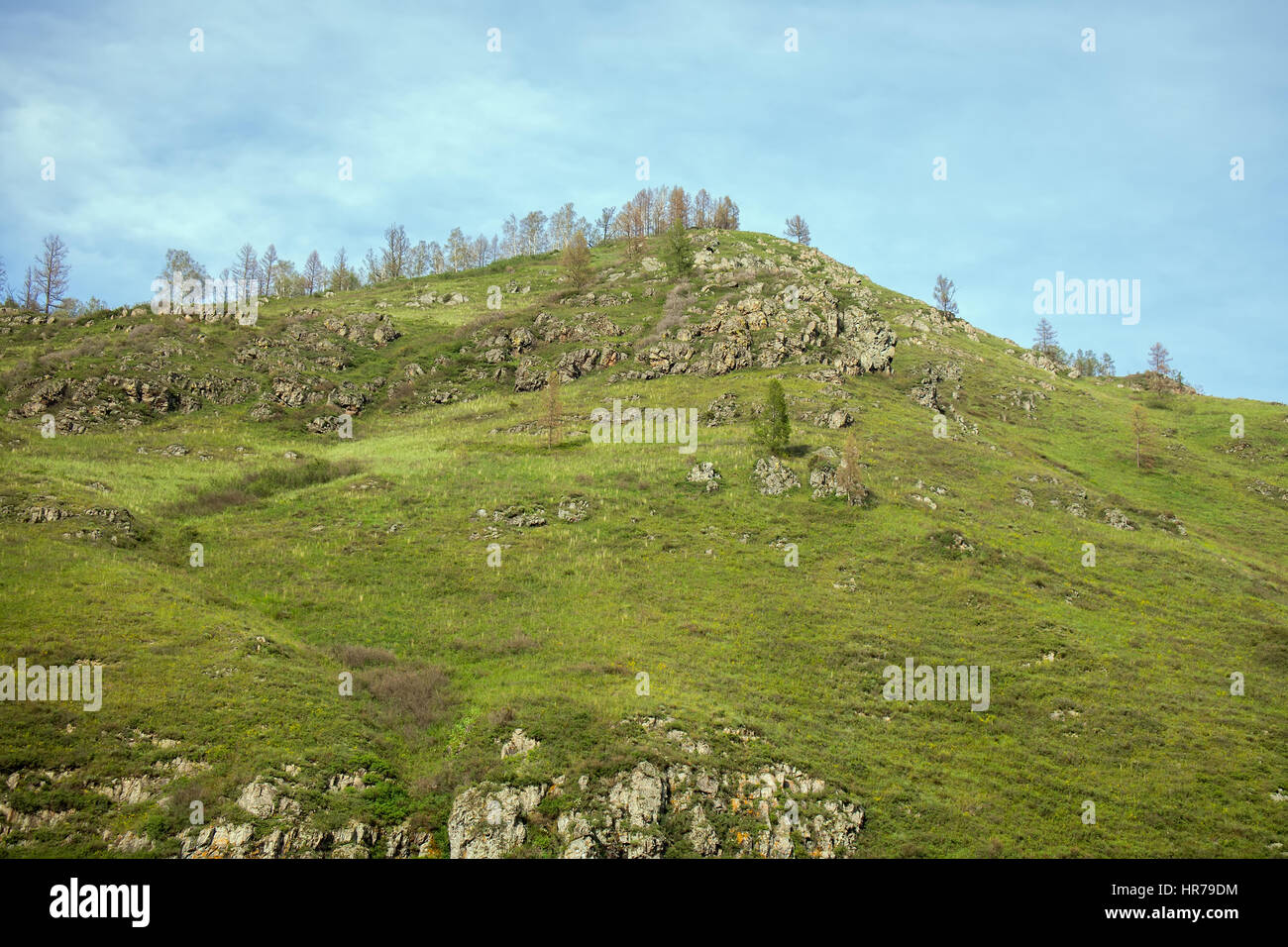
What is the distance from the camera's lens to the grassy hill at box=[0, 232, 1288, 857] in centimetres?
2680

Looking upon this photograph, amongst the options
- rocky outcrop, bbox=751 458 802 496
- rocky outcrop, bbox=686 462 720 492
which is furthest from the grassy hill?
rocky outcrop, bbox=751 458 802 496

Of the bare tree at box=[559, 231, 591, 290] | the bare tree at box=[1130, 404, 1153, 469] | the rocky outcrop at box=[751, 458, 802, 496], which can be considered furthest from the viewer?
the bare tree at box=[559, 231, 591, 290]

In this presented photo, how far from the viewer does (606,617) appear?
44.1 meters

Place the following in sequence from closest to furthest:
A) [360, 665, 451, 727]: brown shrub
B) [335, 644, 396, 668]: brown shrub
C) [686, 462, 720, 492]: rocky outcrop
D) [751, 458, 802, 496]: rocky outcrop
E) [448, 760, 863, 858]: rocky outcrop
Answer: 1. [448, 760, 863, 858]: rocky outcrop
2. [360, 665, 451, 727]: brown shrub
3. [335, 644, 396, 668]: brown shrub
4. [751, 458, 802, 496]: rocky outcrop
5. [686, 462, 720, 492]: rocky outcrop

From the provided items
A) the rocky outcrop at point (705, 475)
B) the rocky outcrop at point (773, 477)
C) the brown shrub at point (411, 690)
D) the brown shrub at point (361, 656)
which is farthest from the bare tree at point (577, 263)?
the brown shrub at point (411, 690)

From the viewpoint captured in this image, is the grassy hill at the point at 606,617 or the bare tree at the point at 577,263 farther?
the bare tree at the point at 577,263

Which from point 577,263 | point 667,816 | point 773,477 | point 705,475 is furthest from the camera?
point 577,263

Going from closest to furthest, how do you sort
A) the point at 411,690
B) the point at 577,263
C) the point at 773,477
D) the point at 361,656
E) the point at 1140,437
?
1. the point at 411,690
2. the point at 361,656
3. the point at 773,477
4. the point at 1140,437
5. the point at 577,263

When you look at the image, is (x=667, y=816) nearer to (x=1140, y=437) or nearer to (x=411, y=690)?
(x=411, y=690)

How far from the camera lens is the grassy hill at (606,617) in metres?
26.8

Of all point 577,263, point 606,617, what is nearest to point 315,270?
point 577,263

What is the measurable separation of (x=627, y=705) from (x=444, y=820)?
9983 millimetres

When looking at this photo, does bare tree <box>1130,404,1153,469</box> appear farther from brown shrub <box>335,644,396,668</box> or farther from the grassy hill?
brown shrub <box>335,644,396,668</box>

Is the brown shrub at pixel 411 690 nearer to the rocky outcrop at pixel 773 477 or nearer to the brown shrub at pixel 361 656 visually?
the brown shrub at pixel 361 656
